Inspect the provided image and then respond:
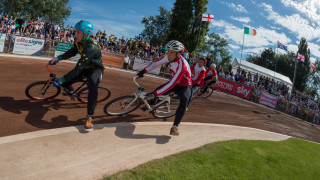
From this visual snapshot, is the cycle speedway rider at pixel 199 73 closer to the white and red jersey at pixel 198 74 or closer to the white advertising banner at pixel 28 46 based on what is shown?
the white and red jersey at pixel 198 74

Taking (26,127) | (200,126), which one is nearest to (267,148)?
(200,126)

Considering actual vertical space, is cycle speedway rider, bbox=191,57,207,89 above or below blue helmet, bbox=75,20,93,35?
below

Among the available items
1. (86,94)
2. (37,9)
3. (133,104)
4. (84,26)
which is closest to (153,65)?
(133,104)

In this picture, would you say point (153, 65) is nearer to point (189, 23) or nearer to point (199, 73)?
point (199, 73)

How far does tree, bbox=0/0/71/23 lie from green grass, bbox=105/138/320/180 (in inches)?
1954

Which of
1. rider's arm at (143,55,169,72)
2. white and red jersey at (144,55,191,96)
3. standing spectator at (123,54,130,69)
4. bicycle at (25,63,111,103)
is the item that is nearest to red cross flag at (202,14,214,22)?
standing spectator at (123,54,130,69)

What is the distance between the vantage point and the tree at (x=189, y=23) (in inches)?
1331

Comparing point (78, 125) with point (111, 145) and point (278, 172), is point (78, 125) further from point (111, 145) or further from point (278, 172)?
point (278, 172)

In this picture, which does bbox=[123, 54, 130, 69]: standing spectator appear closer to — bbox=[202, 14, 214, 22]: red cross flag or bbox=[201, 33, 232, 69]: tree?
bbox=[202, 14, 214, 22]: red cross flag

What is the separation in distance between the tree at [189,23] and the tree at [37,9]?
32.0 m

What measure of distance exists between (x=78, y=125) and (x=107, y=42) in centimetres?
1811

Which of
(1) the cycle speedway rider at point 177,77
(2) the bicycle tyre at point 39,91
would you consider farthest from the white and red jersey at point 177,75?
(2) the bicycle tyre at point 39,91

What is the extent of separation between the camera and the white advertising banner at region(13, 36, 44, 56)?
1491cm

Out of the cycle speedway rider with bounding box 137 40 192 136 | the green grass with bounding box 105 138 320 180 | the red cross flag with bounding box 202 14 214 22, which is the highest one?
the red cross flag with bounding box 202 14 214 22
